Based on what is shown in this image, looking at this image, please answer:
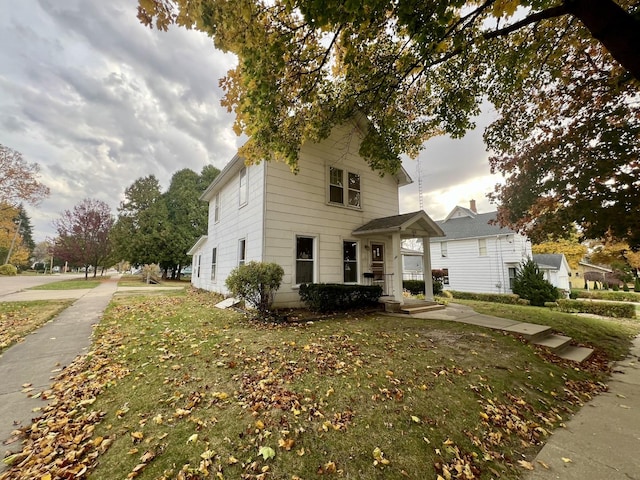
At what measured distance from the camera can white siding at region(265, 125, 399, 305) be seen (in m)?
8.66

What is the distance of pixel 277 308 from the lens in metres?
8.34

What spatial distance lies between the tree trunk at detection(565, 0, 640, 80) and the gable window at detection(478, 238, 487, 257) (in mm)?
20104

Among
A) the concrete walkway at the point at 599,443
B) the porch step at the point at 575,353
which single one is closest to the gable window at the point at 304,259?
the porch step at the point at 575,353

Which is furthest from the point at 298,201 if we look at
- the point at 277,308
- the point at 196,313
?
the point at 196,313

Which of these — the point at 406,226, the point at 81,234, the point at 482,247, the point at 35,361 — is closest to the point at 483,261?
the point at 482,247

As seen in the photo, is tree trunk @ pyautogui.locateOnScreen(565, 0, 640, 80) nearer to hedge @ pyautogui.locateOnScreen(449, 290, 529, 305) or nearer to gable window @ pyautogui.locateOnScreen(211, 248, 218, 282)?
gable window @ pyautogui.locateOnScreen(211, 248, 218, 282)

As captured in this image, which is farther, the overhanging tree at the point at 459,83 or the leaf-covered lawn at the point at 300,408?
the overhanging tree at the point at 459,83

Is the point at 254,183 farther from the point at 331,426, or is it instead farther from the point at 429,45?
the point at 331,426

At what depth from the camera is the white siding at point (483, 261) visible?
739 inches

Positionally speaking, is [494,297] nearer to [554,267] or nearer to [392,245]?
[392,245]

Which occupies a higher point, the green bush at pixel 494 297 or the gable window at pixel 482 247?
the gable window at pixel 482 247

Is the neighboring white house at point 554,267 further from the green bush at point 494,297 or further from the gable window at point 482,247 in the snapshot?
the green bush at point 494,297

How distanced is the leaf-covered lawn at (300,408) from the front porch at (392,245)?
3.82 meters

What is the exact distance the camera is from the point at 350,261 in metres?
10.1
